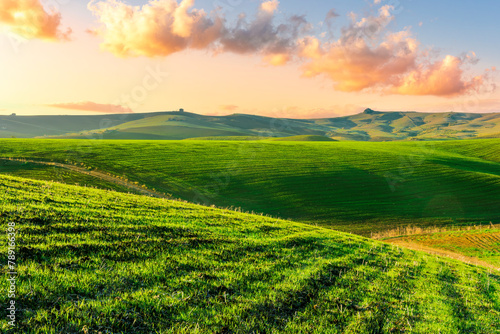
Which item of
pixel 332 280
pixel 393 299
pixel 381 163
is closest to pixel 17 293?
pixel 332 280

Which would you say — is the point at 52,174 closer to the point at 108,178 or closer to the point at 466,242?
the point at 108,178

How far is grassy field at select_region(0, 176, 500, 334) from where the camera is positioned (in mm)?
6766

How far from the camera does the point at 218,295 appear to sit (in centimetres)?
828

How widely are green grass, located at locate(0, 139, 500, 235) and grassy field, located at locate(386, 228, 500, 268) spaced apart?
6.05m

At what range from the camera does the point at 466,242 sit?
109 feet

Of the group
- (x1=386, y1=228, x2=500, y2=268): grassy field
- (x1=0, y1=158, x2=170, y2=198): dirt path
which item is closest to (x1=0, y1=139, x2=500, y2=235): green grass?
(x1=0, y1=158, x2=170, y2=198): dirt path

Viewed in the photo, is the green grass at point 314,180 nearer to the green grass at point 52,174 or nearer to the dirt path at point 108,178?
the dirt path at point 108,178

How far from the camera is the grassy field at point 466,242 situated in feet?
98.9

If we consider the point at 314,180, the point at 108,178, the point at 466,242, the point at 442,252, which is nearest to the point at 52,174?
the point at 108,178

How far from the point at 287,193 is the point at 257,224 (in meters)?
31.4

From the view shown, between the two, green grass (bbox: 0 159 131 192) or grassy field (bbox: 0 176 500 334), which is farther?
green grass (bbox: 0 159 131 192)

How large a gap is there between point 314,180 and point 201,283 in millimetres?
51017

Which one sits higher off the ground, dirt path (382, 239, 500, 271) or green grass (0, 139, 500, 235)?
green grass (0, 139, 500, 235)

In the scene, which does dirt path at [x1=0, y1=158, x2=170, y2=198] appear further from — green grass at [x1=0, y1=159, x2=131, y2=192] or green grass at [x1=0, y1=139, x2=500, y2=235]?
green grass at [x1=0, y1=139, x2=500, y2=235]
